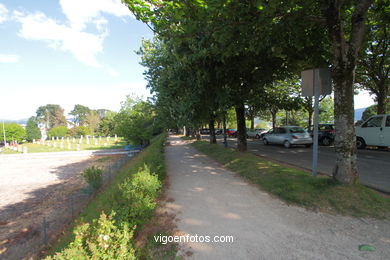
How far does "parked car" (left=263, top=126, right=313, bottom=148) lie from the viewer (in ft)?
42.0

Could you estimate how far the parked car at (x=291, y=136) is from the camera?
12.8 m

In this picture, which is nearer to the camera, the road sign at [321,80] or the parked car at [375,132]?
the road sign at [321,80]

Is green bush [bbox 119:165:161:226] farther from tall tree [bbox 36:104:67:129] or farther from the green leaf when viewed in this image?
tall tree [bbox 36:104:67:129]

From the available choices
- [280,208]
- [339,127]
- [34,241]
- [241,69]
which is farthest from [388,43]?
[34,241]

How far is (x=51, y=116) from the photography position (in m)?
107

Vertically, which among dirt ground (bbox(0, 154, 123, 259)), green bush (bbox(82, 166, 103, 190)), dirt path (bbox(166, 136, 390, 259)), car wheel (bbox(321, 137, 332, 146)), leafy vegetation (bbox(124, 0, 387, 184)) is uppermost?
leafy vegetation (bbox(124, 0, 387, 184))

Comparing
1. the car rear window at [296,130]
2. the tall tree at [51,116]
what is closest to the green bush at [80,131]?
the tall tree at [51,116]

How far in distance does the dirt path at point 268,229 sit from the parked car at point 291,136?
9.55m

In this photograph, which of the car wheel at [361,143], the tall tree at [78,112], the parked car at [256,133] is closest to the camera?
the car wheel at [361,143]

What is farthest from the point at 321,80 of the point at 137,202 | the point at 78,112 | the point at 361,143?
the point at 78,112

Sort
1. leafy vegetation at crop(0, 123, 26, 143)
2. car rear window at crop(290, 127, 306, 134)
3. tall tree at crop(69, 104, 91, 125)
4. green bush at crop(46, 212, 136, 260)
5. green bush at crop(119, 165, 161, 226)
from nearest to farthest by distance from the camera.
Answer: green bush at crop(46, 212, 136, 260) → green bush at crop(119, 165, 161, 226) → car rear window at crop(290, 127, 306, 134) → leafy vegetation at crop(0, 123, 26, 143) → tall tree at crop(69, 104, 91, 125)

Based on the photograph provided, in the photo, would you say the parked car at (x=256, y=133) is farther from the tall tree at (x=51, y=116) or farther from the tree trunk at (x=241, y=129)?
the tall tree at (x=51, y=116)

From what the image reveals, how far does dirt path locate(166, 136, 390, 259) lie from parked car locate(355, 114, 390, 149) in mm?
9796

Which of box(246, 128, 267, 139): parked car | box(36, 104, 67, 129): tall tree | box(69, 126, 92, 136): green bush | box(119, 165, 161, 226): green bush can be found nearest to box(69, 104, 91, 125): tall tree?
box(36, 104, 67, 129): tall tree
